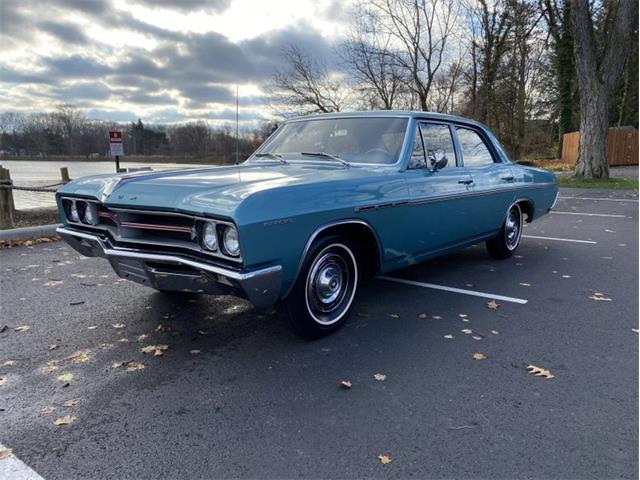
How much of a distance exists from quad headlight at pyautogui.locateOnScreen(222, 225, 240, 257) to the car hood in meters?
0.13

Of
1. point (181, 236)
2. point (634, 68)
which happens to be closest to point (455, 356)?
point (181, 236)

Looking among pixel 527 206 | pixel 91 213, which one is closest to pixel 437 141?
pixel 527 206

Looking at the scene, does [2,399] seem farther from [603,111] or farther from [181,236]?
[603,111]

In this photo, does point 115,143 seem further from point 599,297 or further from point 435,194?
point 599,297

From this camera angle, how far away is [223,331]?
386 cm

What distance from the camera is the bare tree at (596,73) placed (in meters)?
16.2

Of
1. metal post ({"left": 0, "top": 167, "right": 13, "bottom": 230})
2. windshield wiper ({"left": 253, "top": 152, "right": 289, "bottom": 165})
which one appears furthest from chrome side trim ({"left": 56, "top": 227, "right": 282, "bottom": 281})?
metal post ({"left": 0, "top": 167, "right": 13, "bottom": 230})

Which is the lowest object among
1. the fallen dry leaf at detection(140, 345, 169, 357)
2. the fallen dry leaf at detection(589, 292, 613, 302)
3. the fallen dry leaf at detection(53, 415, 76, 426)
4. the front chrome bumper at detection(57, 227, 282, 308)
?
the fallen dry leaf at detection(589, 292, 613, 302)

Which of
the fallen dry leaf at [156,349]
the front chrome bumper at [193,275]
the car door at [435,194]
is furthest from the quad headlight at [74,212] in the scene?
the car door at [435,194]

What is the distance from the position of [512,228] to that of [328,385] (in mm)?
4450

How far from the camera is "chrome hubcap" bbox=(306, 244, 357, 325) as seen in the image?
356 cm

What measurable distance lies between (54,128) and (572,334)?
141 feet

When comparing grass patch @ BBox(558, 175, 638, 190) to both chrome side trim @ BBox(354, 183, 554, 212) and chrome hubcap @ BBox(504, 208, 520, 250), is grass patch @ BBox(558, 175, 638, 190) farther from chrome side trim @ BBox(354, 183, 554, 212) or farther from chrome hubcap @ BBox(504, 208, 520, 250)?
chrome side trim @ BBox(354, 183, 554, 212)

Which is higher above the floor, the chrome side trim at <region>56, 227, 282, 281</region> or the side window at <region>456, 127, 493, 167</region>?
the side window at <region>456, 127, 493, 167</region>
